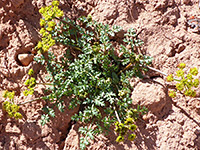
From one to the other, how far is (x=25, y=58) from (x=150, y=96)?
2.25 metres

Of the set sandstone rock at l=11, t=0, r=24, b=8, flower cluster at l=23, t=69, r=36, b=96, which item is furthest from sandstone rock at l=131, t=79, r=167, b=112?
sandstone rock at l=11, t=0, r=24, b=8

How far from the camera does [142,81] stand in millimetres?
3646

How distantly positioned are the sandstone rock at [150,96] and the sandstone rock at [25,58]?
1.90 metres

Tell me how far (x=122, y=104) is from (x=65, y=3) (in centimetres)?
219

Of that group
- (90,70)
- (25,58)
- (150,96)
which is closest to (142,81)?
(150,96)

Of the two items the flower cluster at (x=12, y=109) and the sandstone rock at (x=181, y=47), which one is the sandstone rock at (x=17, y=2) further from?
the sandstone rock at (x=181, y=47)

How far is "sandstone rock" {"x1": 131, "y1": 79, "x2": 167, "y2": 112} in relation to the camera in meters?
3.48

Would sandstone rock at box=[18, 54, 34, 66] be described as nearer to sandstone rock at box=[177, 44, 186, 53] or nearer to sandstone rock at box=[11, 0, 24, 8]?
sandstone rock at box=[11, 0, 24, 8]

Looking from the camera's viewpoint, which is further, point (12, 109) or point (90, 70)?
point (90, 70)

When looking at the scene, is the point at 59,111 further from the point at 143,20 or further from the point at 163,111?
the point at 143,20

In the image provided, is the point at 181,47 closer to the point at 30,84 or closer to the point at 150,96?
the point at 150,96

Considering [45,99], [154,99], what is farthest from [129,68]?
[45,99]

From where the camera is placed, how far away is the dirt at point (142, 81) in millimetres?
3393

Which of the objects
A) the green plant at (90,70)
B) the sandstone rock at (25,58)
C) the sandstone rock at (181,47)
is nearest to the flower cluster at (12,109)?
the green plant at (90,70)
